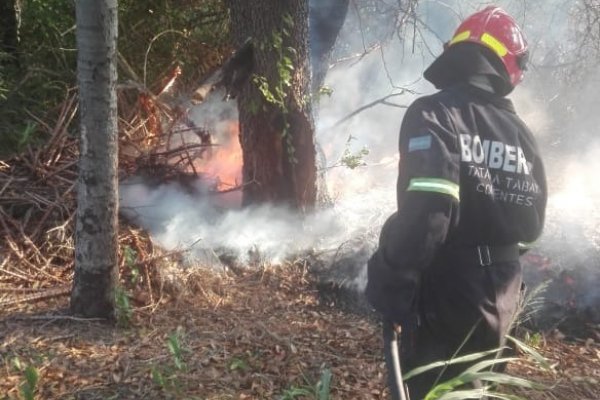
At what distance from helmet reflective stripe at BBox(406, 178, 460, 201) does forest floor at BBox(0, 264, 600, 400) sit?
40.0 inches

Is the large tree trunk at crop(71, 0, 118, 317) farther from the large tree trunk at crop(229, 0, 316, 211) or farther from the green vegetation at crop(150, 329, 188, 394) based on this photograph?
the large tree trunk at crop(229, 0, 316, 211)

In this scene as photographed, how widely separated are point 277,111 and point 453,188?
3.38m

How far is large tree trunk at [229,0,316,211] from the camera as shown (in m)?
5.19

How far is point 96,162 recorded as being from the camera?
142 inches

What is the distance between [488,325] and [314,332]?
2.03 m

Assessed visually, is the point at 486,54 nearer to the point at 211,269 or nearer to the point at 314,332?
the point at 314,332

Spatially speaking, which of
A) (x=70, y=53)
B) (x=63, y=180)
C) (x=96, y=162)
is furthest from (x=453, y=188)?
(x=70, y=53)

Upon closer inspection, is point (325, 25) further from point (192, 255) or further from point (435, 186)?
point (435, 186)

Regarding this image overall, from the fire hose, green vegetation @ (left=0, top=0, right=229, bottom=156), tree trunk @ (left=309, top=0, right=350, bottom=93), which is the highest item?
tree trunk @ (left=309, top=0, right=350, bottom=93)

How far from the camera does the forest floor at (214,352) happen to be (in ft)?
10.6

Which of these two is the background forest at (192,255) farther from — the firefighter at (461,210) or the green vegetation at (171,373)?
the firefighter at (461,210)

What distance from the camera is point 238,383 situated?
11.1ft

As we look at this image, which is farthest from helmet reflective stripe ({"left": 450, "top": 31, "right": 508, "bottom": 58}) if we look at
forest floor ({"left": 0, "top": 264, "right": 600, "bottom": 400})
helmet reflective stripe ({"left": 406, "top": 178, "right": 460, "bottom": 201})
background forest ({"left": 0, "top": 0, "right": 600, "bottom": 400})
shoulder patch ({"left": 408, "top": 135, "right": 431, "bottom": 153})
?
forest floor ({"left": 0, "top": 264, "right": 600, "bottom": 400})

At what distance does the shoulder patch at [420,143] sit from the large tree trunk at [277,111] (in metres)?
2.92
